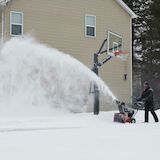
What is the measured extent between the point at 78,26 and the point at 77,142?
15.2m

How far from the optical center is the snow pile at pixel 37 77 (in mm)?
20969

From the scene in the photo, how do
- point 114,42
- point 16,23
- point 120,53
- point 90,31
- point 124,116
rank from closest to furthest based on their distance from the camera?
point 124,116
point 120,53
point 16,23
point 114,42
point 90,31

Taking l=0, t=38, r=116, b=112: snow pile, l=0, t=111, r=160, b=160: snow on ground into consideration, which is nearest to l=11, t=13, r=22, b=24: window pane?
l=0, t=38, r=116, b=112: snow pile

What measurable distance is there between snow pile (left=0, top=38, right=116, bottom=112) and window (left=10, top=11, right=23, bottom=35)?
76.8 inches

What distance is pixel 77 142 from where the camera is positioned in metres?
11.6

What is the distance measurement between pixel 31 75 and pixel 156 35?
20393mm

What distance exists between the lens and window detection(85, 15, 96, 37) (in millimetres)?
26641

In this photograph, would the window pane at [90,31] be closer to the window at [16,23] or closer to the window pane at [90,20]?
the window pane at [90,20]

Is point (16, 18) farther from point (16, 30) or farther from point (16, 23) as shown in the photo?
point (16, 30)

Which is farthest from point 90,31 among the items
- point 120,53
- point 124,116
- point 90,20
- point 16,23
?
point 124,116

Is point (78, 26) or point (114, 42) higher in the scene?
point (78, 26)

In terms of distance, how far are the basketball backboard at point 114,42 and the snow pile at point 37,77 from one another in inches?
101

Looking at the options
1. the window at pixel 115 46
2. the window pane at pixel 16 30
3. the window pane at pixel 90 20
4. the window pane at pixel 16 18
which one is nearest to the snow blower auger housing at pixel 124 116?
the window at pixel 115 46

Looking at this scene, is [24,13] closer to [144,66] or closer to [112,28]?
[112,28]
